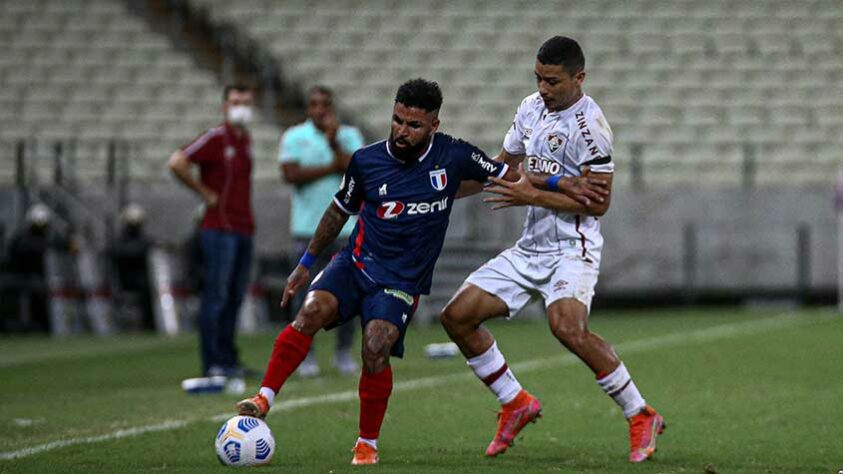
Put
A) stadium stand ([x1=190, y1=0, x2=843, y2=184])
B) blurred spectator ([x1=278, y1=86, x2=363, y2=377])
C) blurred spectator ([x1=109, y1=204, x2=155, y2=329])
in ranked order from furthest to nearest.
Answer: stadium stand ([x1=190, y1=0, x2=843, y2=184]) → blurred spectator ([x1=109, y1=204, x2=155, y2=329]) → blurred spectator ([x1=278, y1=86, x2=363, y2=377])

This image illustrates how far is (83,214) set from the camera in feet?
71.0

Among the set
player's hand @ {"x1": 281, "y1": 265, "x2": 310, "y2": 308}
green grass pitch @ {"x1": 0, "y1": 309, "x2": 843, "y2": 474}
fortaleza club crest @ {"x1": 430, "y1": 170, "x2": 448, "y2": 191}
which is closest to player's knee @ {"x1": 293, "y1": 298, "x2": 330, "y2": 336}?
player's hand @ {"x1": 281, "y1": 265, "x2": 310, "y2": 308}

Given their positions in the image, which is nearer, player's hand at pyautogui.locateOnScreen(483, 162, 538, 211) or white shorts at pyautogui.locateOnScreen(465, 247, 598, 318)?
player's hand at pyautogui.locateOnScreen(483, 162, 538, 211)

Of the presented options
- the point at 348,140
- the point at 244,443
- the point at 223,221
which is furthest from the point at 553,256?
the point at 348,140

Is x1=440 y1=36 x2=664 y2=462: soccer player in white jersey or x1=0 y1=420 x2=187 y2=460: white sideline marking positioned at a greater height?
x1=440 y1=36 x2=664 y2=462: soccer player in white jersey

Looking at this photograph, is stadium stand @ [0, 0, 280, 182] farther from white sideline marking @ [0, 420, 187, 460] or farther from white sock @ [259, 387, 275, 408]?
white sock @ [259, 387, 275, 408]

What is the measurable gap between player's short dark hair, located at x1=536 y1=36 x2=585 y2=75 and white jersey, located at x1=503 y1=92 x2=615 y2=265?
210 millimetres

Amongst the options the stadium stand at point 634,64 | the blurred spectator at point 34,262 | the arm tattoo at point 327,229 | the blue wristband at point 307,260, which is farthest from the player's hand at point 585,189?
the stadium stand at point 634,64

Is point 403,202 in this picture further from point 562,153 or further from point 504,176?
point 562,153

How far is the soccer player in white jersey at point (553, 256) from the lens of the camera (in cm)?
730

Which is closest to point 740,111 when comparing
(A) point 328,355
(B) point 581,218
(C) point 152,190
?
(C) point 152,190

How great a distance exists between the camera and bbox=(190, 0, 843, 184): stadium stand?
2472 cm

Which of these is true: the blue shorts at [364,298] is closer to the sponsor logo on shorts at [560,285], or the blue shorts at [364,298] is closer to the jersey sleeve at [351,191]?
the jersey sleeve at [351,191]

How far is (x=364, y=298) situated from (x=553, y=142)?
1116mm
